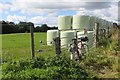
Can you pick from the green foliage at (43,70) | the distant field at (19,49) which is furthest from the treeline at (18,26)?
the green foliage at (43,70)

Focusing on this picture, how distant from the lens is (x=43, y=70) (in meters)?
7.39

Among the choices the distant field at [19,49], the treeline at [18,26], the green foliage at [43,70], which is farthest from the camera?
the distant field at [19,49]

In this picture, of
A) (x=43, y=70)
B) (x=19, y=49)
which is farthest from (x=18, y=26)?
(x=43, y=70)

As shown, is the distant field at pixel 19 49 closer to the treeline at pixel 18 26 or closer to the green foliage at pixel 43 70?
the treeline at pixel 18 26

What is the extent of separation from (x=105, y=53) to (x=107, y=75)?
374 cm

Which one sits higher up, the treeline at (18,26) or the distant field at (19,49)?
the treeline at (18,26)

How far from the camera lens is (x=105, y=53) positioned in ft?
40.2

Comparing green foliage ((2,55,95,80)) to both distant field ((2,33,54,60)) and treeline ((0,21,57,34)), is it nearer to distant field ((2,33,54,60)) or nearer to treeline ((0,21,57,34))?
treeline ((0,21,57,34))

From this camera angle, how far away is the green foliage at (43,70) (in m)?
7.16

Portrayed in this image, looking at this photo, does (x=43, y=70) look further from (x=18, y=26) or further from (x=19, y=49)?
(x=19, y=49)

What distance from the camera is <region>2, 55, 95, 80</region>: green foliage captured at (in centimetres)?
716

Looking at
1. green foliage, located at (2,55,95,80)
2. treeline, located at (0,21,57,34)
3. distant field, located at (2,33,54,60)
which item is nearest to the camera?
green foliage, located at (2,55,95,80)

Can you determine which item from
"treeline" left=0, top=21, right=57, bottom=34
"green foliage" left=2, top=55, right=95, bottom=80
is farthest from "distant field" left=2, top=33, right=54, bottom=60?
"green foliage" left=2, top=55, right=95, bottom=80

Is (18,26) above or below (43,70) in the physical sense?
above
